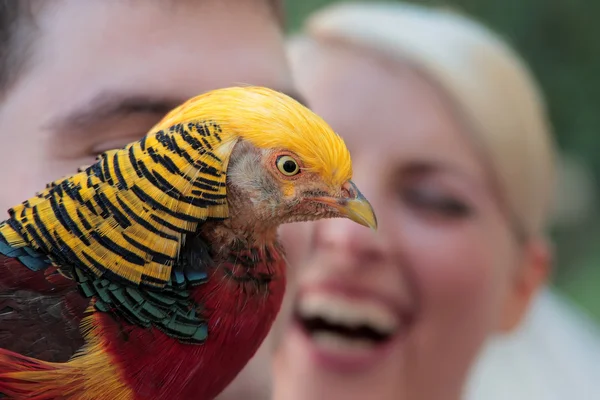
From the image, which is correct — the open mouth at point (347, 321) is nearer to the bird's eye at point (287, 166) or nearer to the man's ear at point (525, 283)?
the man's ear at point (525, 283)

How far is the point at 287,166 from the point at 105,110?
0.24 m

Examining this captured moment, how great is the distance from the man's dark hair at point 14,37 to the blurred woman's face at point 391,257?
514 mm

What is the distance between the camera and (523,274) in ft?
4.35

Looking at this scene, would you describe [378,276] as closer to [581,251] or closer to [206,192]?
[206,192]

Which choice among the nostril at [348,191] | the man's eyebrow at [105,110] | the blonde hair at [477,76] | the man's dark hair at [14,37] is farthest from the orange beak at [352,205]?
the blonde hair at [477,76]

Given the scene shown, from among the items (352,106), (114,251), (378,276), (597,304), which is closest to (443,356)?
(378,276)

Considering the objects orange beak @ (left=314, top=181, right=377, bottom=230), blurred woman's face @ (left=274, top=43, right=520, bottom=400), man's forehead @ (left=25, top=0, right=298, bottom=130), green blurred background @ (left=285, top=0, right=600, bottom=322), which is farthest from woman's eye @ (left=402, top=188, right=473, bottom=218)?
green blurred background @ (left=285, top=0, right=600, bottom=322)

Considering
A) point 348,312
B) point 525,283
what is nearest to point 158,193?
point 348,312

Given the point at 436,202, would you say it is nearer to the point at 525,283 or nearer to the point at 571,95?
the point at 525,283

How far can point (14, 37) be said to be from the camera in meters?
0.62

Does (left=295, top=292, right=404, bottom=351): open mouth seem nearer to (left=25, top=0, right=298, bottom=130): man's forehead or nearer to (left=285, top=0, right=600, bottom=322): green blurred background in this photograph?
(left=25, top=0, right=298, bottom=130): man's forehead

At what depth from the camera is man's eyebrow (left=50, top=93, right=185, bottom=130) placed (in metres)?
0.61

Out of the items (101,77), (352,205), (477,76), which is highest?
(477,76)

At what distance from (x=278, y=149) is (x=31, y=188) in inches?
10.4
